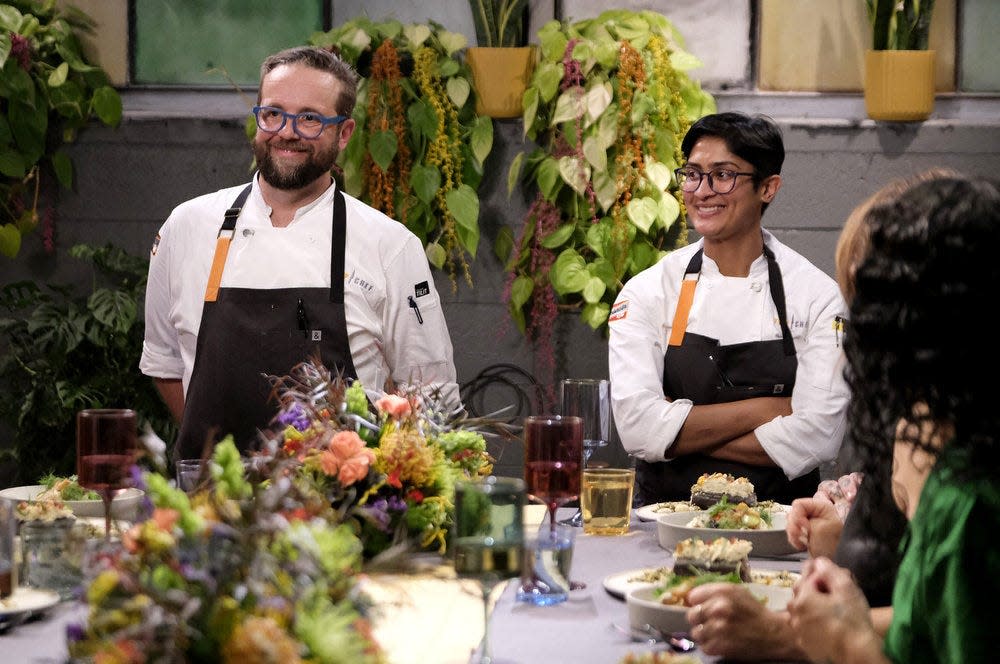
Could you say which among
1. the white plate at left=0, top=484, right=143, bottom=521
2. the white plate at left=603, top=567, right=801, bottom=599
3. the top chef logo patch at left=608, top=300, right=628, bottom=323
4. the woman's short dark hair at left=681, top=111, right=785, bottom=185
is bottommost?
the white plate at left=603, top=567, right=801, bottom=599

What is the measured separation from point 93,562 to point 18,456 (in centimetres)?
335

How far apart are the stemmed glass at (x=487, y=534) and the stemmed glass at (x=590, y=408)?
977 mm

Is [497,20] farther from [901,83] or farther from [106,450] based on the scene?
[106,450]

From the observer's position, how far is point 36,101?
4395 mm

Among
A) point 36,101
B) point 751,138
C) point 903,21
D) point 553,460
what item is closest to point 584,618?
point 553,460

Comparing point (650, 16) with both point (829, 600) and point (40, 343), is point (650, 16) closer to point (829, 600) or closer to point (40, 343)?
point (40, 343)

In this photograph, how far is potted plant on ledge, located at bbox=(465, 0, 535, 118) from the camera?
4.35 meters

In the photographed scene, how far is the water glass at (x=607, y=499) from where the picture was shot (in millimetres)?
2445

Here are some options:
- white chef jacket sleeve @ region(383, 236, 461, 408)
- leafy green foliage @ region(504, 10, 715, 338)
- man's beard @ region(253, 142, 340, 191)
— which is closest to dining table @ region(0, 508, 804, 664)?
white chef jacket sleeve @ region(383, 236, 461, 408)

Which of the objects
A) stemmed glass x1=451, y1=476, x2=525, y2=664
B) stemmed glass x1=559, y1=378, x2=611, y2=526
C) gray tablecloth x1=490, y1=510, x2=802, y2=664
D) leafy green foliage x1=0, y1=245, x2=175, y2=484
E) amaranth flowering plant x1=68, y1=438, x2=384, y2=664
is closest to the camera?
amaranth flowering plant x1=68, y1=438, x2=384, y2=664

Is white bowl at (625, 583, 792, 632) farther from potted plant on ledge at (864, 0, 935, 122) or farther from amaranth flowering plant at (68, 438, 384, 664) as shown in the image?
potted plant on ledge at (864, 0, 935, 122)

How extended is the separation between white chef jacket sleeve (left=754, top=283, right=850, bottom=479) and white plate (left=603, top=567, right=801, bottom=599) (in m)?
1.12

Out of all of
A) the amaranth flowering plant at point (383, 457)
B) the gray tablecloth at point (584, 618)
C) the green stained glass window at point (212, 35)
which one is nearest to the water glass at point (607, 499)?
the gray tablecloth at point (584, 618)

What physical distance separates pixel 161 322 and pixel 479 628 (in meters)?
1.82
